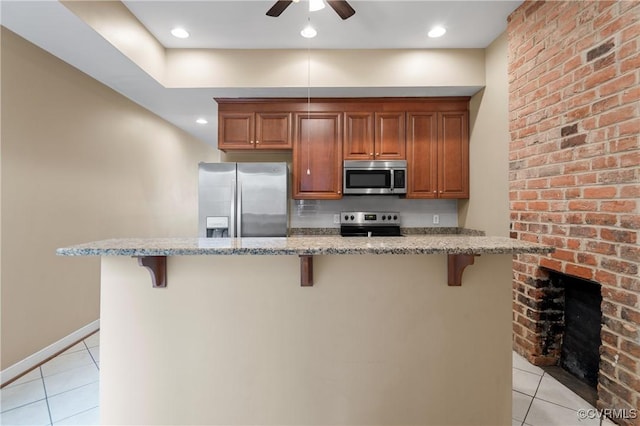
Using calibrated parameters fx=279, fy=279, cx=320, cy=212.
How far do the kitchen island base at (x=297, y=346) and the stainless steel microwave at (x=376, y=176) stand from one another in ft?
5.66

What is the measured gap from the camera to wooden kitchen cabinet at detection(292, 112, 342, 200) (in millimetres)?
3068

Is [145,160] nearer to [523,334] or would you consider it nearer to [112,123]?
[112,123]

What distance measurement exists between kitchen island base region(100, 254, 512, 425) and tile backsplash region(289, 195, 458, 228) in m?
1.99

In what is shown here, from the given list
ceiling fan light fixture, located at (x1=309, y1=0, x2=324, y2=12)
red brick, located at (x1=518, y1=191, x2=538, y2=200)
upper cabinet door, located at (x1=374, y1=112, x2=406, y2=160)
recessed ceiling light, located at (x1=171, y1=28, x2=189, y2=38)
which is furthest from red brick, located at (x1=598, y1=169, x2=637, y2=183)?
recessed ceiling light, located at (x1=171, y1=28, x2=189, y2=38)

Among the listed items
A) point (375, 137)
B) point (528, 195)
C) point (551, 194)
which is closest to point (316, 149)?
point (375, 137)

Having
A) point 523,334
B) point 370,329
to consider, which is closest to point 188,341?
point 370,329

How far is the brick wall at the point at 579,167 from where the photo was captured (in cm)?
148

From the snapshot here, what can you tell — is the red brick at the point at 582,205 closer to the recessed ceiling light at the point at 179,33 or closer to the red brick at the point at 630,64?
the red brick at the point at 630,64

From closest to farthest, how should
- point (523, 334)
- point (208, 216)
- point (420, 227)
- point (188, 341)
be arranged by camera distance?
point (188, 341)
point (523, 334)
point (208, 216)
point (420, 227)

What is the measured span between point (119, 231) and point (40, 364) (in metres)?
1.42

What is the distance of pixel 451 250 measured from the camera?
1159 millimetres

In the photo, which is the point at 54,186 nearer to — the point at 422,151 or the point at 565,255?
the point at 422,151

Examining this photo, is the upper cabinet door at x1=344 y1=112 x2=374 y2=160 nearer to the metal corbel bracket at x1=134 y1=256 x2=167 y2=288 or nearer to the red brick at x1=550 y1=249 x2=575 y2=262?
the red brick at x1=550 y1=249 x2=575 y2=262

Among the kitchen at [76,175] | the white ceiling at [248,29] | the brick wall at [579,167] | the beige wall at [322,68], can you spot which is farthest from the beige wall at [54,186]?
the brick wall at [579,167]
